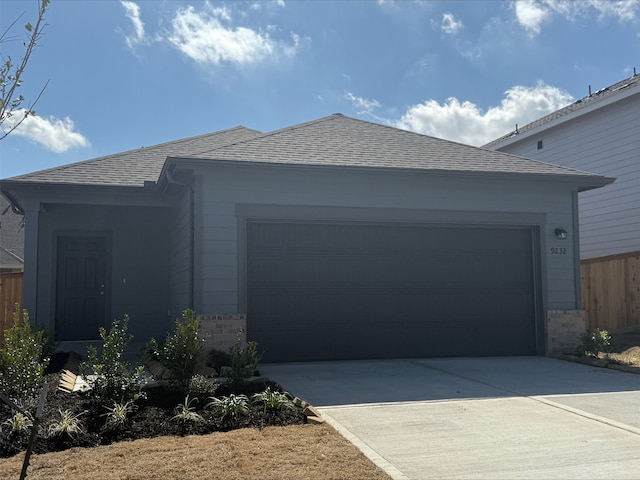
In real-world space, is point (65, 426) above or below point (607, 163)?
below

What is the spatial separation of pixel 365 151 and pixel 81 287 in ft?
22.1

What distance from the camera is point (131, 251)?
12797 millimetres

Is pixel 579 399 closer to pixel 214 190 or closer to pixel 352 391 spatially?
pixel 352 391

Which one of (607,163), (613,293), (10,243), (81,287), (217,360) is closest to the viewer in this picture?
(217,360)

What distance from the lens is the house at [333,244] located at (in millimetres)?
9812

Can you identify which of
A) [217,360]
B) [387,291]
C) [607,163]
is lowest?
[217,360]

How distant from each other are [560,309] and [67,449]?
9161 millimetres

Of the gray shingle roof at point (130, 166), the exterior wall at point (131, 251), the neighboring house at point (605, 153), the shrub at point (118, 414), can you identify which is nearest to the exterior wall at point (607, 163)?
the neighboring house at point (605, 153)

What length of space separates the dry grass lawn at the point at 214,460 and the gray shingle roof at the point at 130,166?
6952mm

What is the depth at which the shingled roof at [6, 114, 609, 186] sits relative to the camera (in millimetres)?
10102

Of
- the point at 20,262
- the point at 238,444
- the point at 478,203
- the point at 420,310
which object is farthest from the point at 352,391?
the point at 20,262

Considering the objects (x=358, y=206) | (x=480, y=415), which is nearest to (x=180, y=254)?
(x=358, y=206)

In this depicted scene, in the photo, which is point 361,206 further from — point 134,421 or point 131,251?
point 134,421

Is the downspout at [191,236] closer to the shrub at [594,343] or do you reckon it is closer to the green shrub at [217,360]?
the green shrub at [217,360]
